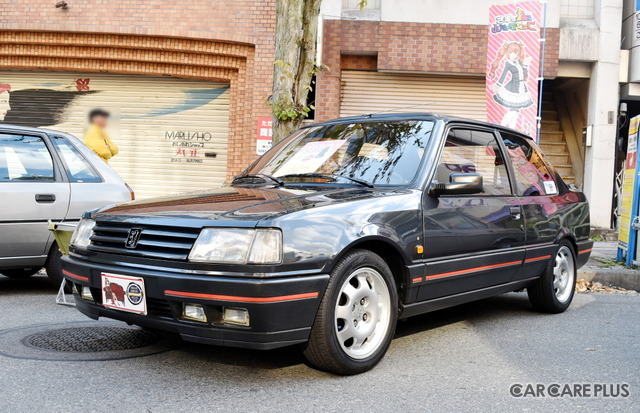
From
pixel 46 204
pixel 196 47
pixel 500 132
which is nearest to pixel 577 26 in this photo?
pixel 196 47

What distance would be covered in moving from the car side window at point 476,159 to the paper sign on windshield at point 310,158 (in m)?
0.74

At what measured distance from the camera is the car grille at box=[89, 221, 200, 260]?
3297mm

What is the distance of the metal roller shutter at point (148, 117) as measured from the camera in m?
13.6

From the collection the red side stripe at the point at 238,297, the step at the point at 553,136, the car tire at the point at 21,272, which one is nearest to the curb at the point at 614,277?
the red side stripe at the point at 238,297

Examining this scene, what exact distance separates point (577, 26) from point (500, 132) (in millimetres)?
8841

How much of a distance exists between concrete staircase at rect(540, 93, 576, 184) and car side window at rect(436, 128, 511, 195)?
933 cm

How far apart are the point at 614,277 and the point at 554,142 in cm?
712

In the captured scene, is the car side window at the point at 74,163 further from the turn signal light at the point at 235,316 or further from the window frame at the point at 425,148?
the turn signal light at the point at 235,316

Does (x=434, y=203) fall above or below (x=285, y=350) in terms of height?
above

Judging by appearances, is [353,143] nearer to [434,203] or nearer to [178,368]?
[434,203]

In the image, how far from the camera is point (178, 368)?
3686mm

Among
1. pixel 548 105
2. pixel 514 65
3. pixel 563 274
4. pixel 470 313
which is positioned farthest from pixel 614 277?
pixel 548 105

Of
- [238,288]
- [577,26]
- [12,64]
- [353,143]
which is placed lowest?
[238,288]

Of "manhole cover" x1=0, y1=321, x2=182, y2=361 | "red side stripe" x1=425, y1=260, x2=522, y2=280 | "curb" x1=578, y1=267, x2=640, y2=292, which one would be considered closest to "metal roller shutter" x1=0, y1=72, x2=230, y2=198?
"curb" x1=578, y1=267, x2=640, y2=292
